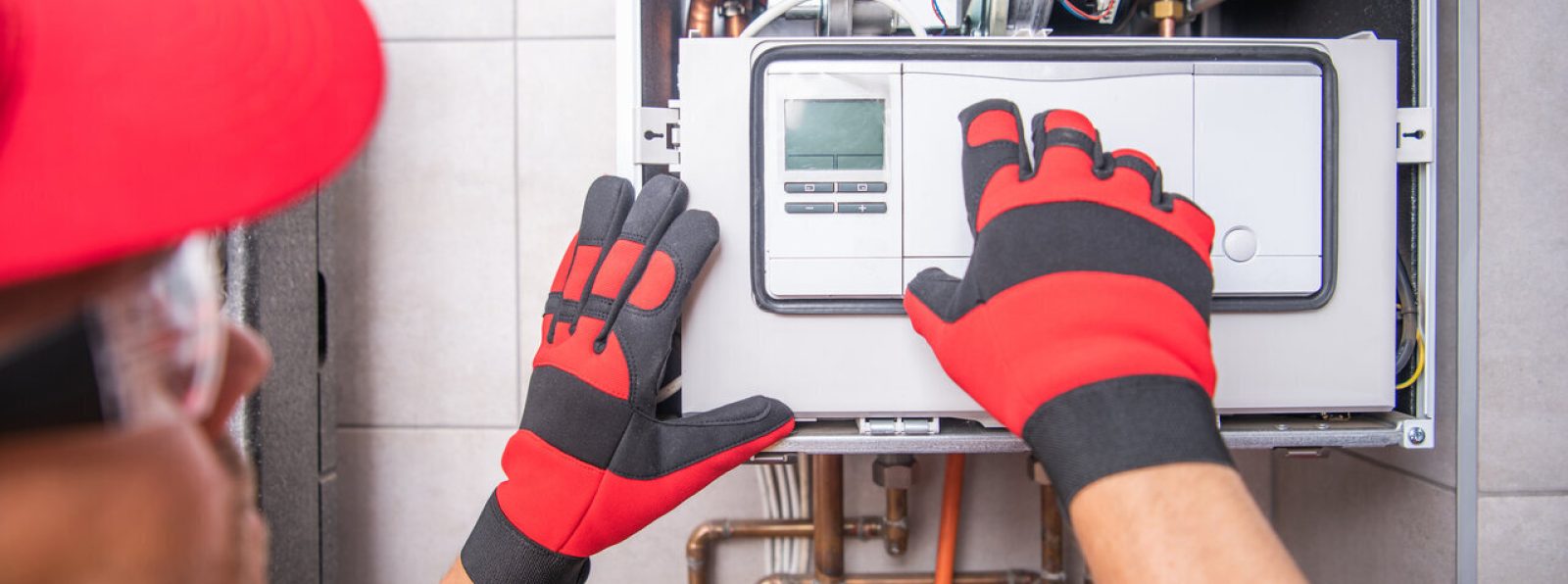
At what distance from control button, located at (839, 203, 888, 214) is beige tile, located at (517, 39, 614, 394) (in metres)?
0.48

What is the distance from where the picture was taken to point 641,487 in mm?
655

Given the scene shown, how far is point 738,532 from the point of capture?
1.00 m

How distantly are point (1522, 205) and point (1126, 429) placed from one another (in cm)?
57

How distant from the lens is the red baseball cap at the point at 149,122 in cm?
21

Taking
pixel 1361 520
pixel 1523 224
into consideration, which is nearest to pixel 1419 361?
pixel 1523 224

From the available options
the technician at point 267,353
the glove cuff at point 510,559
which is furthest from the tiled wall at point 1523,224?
the glove cuff at point 510,559

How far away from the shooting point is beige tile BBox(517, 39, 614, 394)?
39.8 inches

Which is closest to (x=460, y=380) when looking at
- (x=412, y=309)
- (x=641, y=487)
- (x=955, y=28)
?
(x=412, y=309)

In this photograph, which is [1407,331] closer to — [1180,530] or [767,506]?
[1180,530]

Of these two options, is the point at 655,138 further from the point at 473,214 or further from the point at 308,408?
the point at 308,408

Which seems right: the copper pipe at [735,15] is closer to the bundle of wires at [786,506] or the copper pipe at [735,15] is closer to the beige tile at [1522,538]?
the bundle of wires at [786,506]

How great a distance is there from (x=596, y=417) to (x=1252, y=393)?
0.60 meters

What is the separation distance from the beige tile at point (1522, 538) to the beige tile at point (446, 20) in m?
1.30

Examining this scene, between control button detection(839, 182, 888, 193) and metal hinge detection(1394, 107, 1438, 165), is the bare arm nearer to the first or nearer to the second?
control button detection(839, 182, 888, 193)
